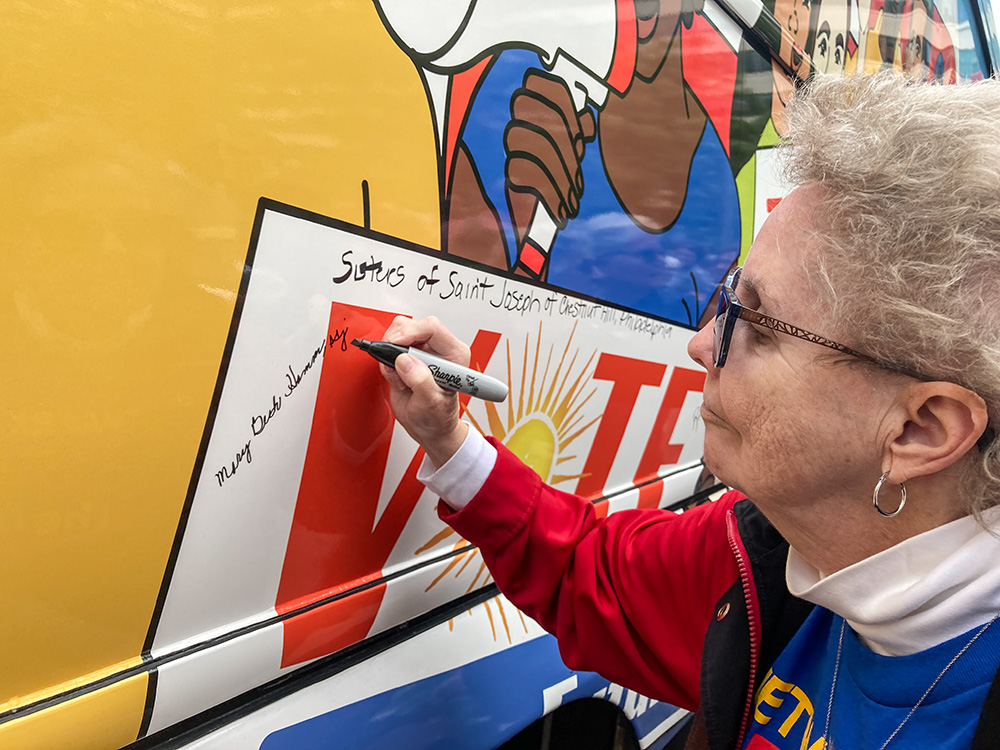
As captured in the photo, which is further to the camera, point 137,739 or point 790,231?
point 790,231

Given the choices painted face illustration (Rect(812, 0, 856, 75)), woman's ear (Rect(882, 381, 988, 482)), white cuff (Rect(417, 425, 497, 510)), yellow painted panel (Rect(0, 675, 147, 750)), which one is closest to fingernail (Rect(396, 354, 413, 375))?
white cuff (Rect(417, 425, 497, 510))

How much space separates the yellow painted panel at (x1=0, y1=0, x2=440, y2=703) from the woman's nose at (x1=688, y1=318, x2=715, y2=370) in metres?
0.57

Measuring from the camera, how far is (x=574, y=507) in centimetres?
142

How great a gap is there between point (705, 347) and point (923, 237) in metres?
0.32

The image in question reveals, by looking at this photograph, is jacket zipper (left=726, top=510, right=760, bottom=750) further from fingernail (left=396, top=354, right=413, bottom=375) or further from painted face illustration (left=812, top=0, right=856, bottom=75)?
painted face illustration (left=812, top=0, right=856, bottom=75)

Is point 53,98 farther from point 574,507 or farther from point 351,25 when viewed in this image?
point 574,507

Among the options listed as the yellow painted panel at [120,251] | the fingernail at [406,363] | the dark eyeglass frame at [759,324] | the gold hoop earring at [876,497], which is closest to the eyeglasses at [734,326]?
Result: the dark eyeglass frame at [759,324]

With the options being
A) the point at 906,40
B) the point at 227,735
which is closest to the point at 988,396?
the point at 227,735

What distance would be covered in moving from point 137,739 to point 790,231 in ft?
3.31

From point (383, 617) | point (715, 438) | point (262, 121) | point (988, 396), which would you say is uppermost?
point (262, 121)

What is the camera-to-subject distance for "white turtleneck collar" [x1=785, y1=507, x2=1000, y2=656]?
0.93 metres

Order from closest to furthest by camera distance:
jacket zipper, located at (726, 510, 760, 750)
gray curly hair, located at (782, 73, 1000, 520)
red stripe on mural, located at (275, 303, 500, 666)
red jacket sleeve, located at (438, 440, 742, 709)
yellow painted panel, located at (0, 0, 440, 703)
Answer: yellow painted panel, located at (0, 0, 440, 703), gray curly hair, located at (782, 73, 1000, 520), red stripe on mural, located at (275, 303, 500, 666), jacket zipper, located at (726, 510, 760, 750), red jacket sleeve, located at (438, 440, 742, 709)

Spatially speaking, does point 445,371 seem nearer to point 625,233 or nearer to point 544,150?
point 544,150

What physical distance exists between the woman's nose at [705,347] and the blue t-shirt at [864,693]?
45cm
